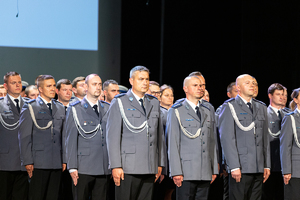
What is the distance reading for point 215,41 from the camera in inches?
261

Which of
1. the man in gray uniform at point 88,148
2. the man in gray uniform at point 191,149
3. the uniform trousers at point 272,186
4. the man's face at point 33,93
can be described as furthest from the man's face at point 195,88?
the man's face at point 33,93

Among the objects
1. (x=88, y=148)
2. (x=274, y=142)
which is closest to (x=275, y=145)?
(x=274, y=142)

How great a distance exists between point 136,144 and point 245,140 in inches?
48.5

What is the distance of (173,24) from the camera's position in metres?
6.41

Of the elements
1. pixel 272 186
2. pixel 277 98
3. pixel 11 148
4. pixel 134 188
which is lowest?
pixel 272 186

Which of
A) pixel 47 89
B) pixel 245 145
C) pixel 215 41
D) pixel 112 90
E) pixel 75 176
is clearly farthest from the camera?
pixel 215 41

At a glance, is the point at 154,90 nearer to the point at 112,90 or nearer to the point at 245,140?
the point at 112,90

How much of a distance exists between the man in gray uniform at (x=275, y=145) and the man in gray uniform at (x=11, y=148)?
2890 mm

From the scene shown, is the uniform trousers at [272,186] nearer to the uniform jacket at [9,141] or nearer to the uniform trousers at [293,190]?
the uniform trousers at [293,190]

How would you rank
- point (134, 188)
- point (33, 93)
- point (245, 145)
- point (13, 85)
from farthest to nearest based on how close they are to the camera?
point (33, 93) → point (13, 85) → point (245, 145) → point (134, 188)

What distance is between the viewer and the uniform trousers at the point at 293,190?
4254 millimetres

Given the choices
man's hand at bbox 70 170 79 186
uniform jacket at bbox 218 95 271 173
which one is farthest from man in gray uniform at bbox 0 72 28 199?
uniform jacket at bbox 218 95 271 173

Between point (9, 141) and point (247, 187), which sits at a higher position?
point (9, 141)

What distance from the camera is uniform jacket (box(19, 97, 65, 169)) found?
405cm
